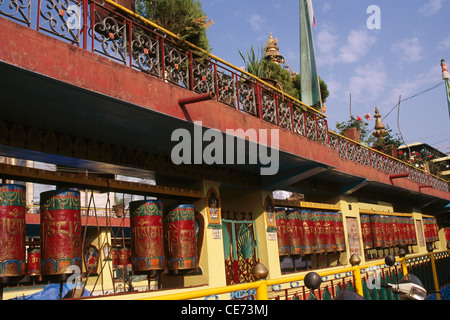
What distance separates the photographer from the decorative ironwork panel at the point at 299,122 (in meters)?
9.43

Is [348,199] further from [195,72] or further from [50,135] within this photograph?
[50,135]

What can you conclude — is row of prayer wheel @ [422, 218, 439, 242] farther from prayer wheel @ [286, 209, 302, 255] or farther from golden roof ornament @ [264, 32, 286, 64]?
golden roof ornament @ [264, 32, 286, 64]

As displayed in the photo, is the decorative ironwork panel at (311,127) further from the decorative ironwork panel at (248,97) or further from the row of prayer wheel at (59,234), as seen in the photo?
the row of prayer wheel at (59,234)

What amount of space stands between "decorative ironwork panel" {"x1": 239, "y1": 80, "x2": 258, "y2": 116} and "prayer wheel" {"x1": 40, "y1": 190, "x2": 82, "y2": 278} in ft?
11.9

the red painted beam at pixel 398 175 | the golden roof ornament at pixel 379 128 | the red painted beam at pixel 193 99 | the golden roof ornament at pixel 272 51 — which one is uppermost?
the golden roof ornament at pixel 272 51

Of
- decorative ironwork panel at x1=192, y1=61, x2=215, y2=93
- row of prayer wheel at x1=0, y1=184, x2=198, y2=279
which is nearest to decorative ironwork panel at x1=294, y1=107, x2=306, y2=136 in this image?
decorative ironwork panel at x1=192, y1=61, x2=215, y2=93

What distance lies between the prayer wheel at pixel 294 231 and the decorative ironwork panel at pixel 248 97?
10.0ft

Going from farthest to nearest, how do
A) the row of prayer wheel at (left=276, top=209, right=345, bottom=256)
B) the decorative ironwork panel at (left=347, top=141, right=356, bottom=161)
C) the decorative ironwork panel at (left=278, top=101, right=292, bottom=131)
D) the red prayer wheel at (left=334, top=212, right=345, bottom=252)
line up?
the decorative ironwork panel at (left=347, top=141, right=356, bottom=161), the red prayer wheel at (left=334, top=212, right=345, bottom=252), the row of prayer wheel at (left=276, top=209, right=345, bottom=256), the decorative ironwork panel at (left=278, top=101, right=292, bottom=131)

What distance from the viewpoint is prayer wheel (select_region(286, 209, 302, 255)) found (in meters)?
9.91

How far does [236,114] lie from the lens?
7.32 metres

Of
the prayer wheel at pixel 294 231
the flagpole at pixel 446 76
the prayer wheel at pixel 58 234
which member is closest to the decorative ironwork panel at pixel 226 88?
the prayer wheel at pixel 58 234

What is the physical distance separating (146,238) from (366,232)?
864 cm
